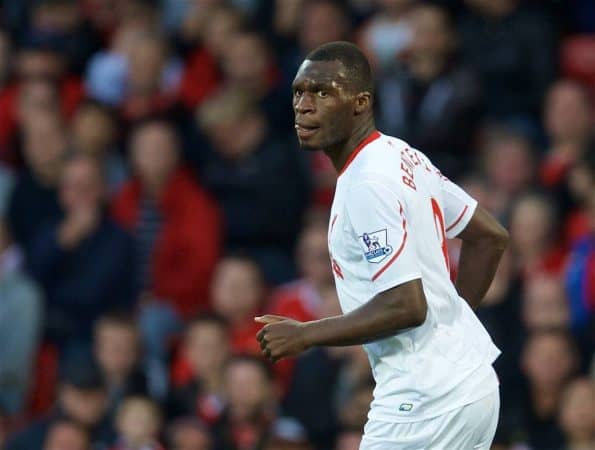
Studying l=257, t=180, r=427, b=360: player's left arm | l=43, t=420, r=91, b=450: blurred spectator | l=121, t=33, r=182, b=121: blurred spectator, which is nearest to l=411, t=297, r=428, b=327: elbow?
l=257, t=180, r=427, b=360: player's left arm

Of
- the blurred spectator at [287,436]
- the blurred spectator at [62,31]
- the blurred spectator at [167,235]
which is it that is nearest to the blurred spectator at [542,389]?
the blurred spectator at [287,436]

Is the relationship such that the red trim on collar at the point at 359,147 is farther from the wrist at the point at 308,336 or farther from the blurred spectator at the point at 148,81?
the blurred spectator at the point at 148,81

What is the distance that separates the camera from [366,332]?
4297 mm

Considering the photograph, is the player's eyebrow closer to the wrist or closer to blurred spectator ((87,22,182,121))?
the wrist

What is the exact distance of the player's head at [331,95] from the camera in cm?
451

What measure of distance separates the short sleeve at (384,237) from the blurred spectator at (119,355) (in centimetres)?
448

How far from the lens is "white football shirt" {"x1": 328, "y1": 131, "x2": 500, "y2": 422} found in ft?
14.3

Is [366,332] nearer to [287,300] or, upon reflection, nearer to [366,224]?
[366,224]

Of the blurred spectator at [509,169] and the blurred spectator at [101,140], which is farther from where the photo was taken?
the blurred spectator at [101,140]

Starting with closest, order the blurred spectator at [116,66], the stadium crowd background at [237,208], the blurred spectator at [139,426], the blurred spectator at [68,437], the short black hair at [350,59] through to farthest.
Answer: the short black hair at [350,59] → the stadium crowd background at [237,208] → the blurred spectator at [139,426] → the blurred spectator at [68,437] → the blurred spectator at [116,66]

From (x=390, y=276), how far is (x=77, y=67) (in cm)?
730

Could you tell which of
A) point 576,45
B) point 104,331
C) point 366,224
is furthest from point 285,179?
point 366,224

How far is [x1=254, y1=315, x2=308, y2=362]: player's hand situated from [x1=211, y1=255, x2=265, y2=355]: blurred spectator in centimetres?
435

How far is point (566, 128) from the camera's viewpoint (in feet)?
28.1
